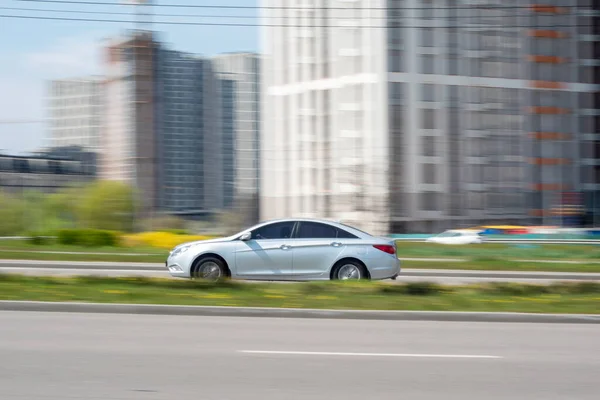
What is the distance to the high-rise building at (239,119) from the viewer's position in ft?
238

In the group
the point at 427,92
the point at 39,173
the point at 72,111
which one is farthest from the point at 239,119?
the point at 39,173

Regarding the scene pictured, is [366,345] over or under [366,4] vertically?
under

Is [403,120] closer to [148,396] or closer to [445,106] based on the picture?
[445,106]

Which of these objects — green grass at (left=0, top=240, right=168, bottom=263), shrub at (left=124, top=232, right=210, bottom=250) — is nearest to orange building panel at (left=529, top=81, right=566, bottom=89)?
shrub at (left=124, top=232, right=210, bottom=250)

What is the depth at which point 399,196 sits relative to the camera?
200 feet

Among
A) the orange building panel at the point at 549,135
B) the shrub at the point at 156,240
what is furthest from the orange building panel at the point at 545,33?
the shrub at the point at 156,240

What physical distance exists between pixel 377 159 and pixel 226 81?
21999mm

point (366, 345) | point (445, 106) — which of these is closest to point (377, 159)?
point (445, 106)

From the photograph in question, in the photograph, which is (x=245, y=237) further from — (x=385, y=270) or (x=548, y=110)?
(x=548, y=110)

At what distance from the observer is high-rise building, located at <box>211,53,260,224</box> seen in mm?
72500

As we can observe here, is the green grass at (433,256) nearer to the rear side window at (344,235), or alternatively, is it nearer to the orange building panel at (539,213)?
the rear side window at (344,235)

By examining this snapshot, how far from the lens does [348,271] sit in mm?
17922

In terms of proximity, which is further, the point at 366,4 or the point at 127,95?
the point at 366,4

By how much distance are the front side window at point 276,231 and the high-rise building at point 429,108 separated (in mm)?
40647
